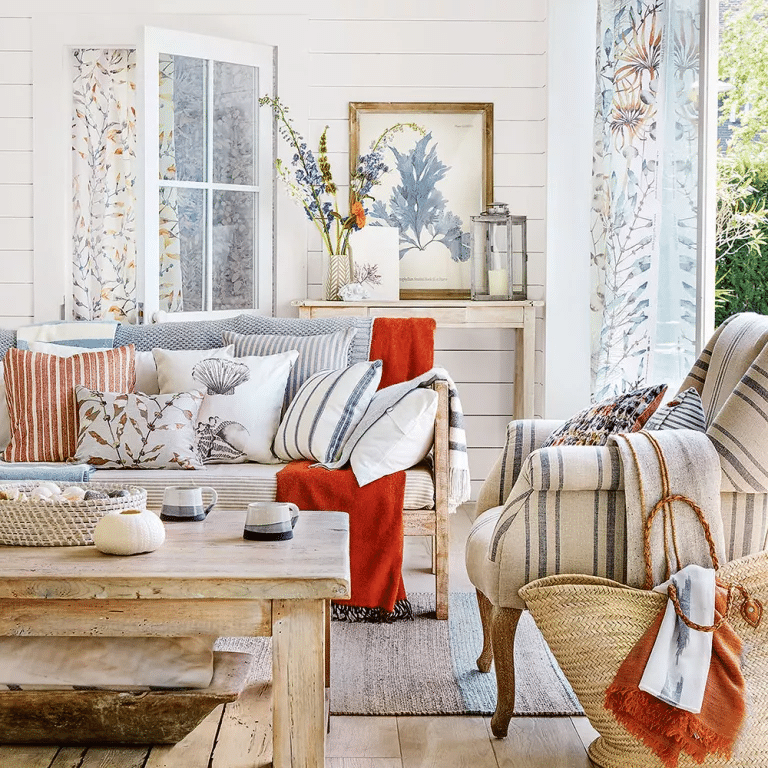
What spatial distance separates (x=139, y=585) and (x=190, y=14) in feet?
11.3

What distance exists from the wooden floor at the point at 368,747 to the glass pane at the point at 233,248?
2.36 metres

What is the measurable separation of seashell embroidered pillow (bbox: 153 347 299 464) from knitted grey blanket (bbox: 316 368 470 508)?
0.32m

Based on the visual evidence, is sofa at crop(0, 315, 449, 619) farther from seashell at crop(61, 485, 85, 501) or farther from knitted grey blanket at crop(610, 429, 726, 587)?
knitted grey blanket at crop(610, 429, 726, 587)

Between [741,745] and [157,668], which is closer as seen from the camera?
[741,745]

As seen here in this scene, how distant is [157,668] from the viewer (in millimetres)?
2107

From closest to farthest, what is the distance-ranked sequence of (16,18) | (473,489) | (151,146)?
(151,146) < (16,18) < (473,489)

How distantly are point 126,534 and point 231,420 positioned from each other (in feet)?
4.63

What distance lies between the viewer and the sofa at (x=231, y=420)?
3119 mm

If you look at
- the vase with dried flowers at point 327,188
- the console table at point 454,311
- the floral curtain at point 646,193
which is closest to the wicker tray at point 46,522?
the floral curtain at point 646,193

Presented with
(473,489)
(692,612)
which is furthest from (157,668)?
(473,489)

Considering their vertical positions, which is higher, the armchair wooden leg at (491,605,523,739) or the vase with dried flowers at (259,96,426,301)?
the vase with dried flowers at (259,96,426,301)

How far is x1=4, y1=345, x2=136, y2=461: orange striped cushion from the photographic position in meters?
3.37

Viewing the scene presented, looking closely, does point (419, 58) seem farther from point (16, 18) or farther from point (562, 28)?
point (16, 18)

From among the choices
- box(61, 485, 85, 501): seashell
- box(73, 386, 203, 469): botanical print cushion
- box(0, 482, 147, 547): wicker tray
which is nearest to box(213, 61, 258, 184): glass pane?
box(73, 386, 203, 469): botanical print cushion
